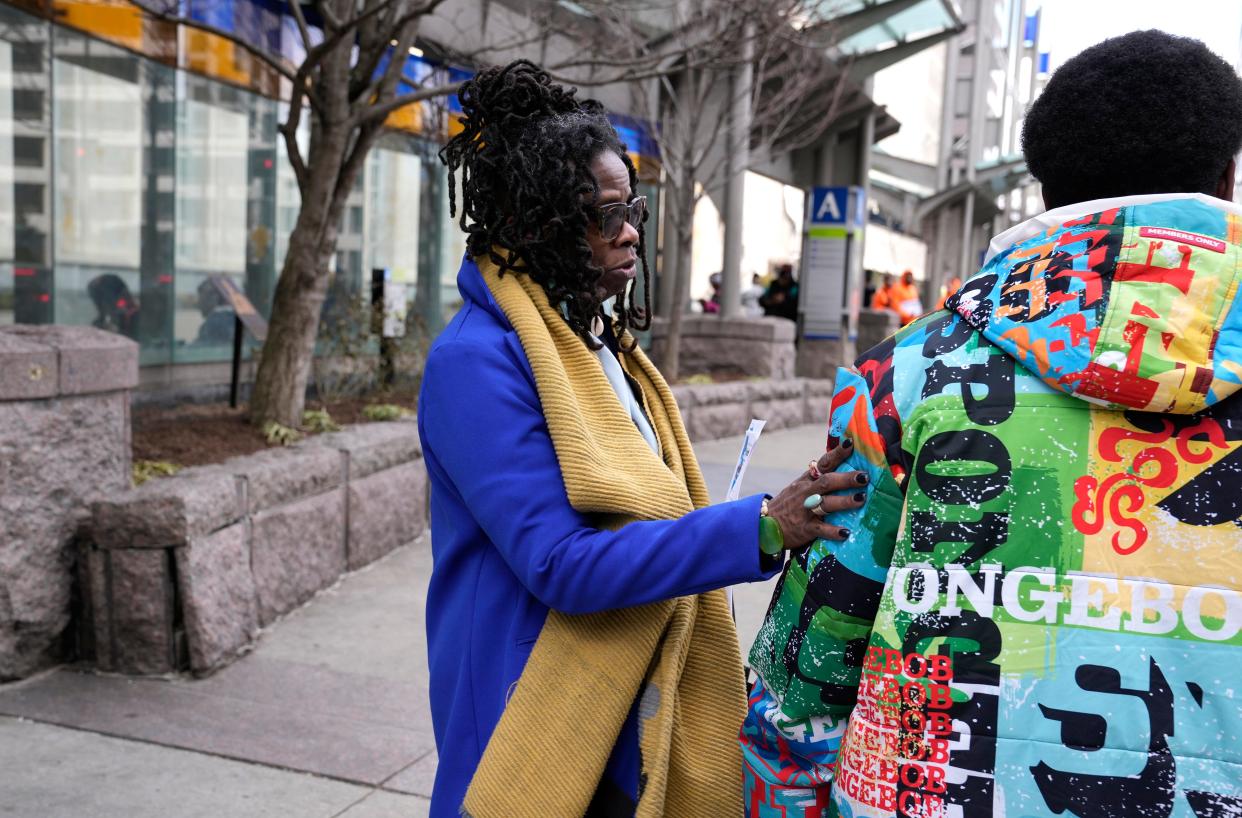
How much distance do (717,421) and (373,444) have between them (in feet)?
18.8

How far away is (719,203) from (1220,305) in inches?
706

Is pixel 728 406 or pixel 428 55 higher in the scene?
pixel 428 55

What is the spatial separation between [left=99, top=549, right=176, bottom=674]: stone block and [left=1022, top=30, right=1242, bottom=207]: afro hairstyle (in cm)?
375

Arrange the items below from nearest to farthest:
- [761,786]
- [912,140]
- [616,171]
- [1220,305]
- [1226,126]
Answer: [1220,305] → [1226,126] → [761,786] → [616,171] → [912,140]

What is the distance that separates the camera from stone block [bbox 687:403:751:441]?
36.6 ft

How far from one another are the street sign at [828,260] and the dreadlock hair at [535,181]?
1503cm

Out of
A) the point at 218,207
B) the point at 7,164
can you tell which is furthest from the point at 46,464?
the point at 218,207

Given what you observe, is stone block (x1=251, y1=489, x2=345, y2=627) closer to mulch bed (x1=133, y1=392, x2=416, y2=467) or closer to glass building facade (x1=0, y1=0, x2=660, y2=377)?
mulch bed (x1=133, y1=392, x2=416, y2=467)

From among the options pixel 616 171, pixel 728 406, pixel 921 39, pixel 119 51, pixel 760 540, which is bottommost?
pixel 728 406

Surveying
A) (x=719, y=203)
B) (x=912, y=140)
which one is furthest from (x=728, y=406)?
(x=912, y=140)

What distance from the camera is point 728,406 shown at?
11.8m

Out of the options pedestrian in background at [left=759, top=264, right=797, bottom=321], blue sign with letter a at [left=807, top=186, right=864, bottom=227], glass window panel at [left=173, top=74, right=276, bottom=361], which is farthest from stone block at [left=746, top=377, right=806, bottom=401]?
glass window panel at [left=173, top=74, right=276, bottom=361]

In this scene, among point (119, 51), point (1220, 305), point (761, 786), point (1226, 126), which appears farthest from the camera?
point (119, 51)

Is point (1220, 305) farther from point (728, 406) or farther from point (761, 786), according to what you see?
point (728, 406)
